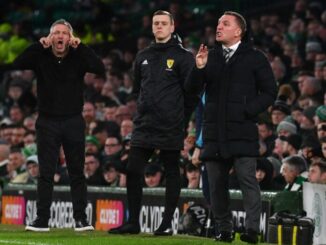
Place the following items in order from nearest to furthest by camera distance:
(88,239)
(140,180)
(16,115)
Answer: (88,239)
(140,180)
(16,115)

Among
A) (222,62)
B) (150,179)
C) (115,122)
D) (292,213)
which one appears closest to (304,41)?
(115,122)

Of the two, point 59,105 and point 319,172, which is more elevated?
point 59,105

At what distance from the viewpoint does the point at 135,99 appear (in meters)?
19.8

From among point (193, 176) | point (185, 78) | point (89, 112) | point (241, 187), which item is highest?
point (89, 112)

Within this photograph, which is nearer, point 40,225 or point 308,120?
point 40,225

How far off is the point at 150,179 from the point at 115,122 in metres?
3.48

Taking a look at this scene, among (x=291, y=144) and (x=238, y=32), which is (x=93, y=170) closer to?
(x=291, y=144)

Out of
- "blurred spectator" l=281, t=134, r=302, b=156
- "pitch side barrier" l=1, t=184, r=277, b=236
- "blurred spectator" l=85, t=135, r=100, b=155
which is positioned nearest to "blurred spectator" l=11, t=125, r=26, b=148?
"pitch side barrier" l=1, t=184, r=277, b=236

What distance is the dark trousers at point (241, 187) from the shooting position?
11062 millimetres

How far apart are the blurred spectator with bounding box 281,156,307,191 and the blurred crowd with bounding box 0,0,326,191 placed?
0.04 feet

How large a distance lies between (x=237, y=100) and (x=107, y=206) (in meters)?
6.26

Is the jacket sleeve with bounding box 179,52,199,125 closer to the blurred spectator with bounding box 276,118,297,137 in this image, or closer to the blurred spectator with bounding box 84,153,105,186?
the blurred spectator with bounding box 276,118,297,137

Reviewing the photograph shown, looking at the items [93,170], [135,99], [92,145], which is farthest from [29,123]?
[93,170]

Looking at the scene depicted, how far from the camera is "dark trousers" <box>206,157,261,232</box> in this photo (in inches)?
436
